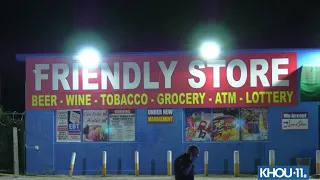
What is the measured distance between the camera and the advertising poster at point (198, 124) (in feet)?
54.3

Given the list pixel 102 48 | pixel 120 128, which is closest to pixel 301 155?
pixel 120 128

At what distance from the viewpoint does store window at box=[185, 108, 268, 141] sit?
1639cm

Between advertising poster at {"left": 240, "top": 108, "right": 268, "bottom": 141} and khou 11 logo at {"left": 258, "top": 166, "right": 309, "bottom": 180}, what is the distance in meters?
3.41

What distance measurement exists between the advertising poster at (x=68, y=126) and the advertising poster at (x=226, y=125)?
4712 millimetres

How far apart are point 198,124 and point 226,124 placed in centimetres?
96

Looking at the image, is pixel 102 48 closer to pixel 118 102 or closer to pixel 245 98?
pixel 118 102

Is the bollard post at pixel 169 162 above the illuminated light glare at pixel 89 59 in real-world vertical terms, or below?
below

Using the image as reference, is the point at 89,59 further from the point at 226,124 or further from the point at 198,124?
the point at 226,124

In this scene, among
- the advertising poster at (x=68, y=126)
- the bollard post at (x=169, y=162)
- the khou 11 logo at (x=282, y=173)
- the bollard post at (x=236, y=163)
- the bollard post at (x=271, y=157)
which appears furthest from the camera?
the advertising poster at (x=68, y=126)

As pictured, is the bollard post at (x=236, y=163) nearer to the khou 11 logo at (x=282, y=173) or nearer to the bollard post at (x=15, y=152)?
the khou 11 logo at (x=282, y=173)

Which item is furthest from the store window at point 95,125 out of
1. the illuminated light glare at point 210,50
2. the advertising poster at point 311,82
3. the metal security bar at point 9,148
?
the advertising poster at point 311,82

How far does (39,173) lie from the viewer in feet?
55.8

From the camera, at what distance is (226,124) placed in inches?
650

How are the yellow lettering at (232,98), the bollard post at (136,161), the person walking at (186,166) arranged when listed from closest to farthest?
1. the person walking at (186,166)
2. the bollard post at (136,161)
3. the yellow lettering at (232,98)
